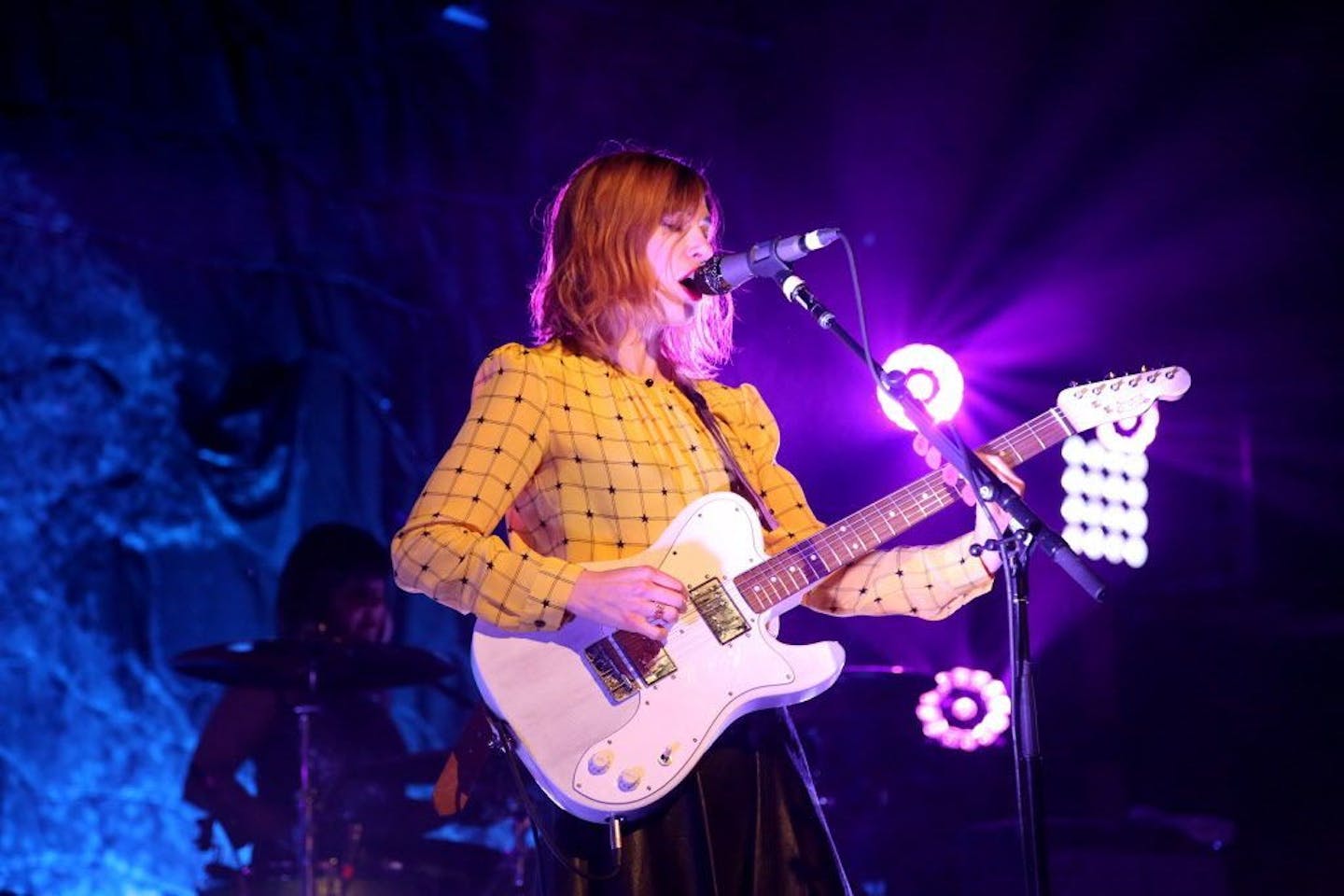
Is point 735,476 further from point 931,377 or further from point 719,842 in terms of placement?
point 719,842

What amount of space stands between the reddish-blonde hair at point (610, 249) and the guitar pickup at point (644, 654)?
68 cm

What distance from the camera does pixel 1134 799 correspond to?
589 centimetres

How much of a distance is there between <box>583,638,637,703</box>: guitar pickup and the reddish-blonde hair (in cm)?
69

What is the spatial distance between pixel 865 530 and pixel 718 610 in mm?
415

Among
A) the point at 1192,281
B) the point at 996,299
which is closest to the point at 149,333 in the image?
the point at 996,299

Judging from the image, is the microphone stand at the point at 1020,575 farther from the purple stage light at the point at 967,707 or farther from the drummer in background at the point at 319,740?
the drummer in background at the point at 319,740

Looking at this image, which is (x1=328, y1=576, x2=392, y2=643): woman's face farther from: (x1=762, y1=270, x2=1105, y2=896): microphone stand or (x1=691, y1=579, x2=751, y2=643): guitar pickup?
(x1=762, y1=270, x2=1105, y2=896): microphone stand

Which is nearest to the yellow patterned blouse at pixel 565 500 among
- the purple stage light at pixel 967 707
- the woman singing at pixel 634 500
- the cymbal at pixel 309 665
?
the woman singing at pixel 634 500

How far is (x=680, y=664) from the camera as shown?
104 inches

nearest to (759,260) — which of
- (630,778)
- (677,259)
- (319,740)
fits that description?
(677,259)

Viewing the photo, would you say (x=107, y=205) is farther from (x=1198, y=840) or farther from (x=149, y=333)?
(x=1198, y=840)

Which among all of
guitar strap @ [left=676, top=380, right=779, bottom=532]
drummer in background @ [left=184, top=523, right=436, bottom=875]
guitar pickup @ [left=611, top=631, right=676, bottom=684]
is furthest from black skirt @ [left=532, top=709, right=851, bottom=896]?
drummer in background @ [left=184, top=523, right=436, bottom=875]

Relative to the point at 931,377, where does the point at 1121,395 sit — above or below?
below

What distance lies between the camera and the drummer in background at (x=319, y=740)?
16.7 ft
